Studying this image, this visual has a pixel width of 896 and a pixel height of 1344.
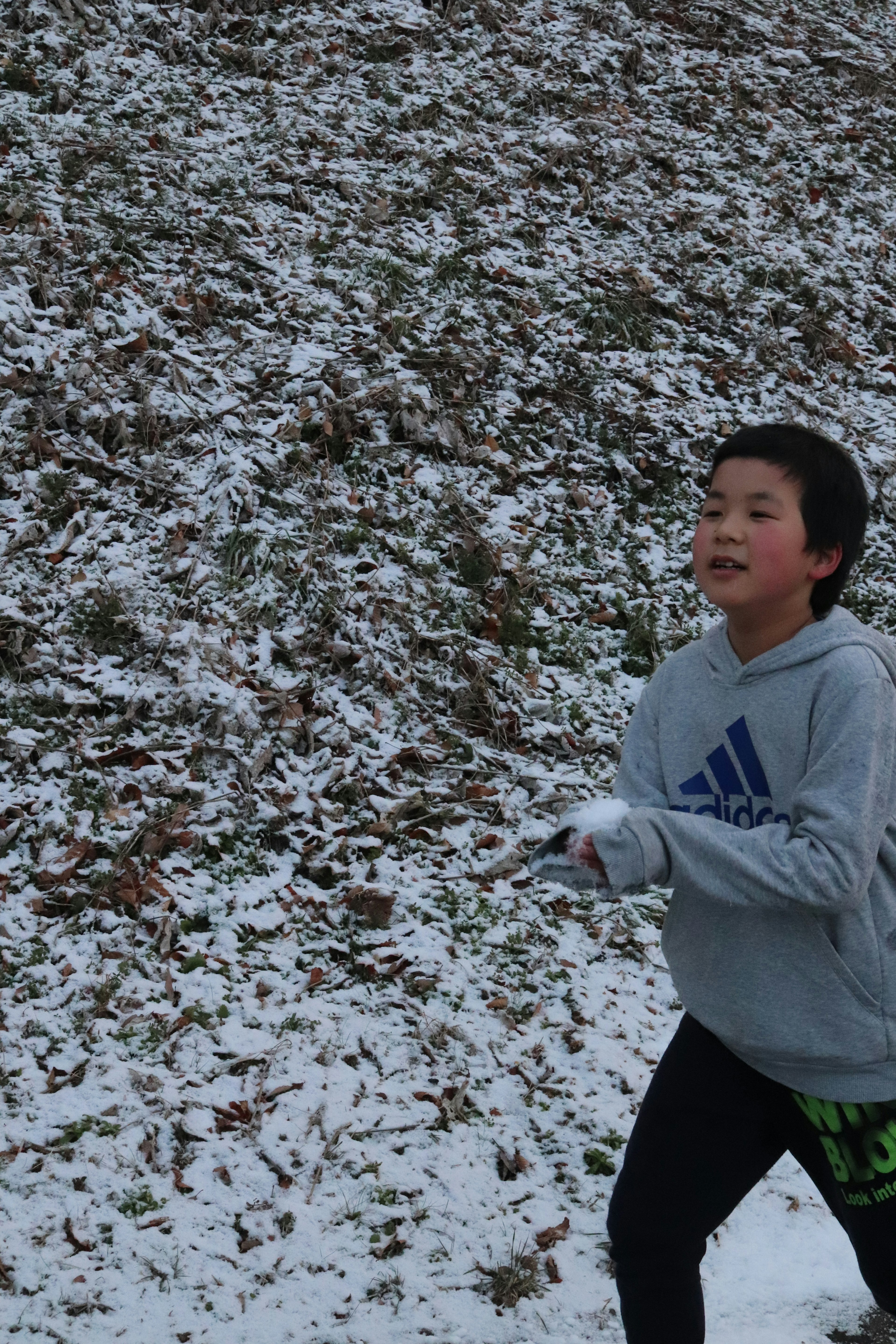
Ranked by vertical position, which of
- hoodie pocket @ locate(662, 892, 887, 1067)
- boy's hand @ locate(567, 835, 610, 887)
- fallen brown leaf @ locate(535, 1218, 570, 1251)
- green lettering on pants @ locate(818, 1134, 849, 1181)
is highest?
boy's hand @ locate(567, 835, 610, 887)

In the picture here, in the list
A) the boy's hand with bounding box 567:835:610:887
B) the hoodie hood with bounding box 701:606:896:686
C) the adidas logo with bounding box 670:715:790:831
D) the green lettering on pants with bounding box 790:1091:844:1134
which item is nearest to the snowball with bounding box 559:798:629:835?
the boy's hand with bounding box 567:835:610:887

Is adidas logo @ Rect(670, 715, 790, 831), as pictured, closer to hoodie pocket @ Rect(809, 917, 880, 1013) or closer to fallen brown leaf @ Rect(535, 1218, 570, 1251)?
hoodie pocket @ Rect(809, 917, 880, 1013)

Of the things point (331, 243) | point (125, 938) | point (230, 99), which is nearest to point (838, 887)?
point (125, 938)

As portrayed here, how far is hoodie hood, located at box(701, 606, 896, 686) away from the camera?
182 cm

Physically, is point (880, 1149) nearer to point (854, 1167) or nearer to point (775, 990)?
point (854, 1167)

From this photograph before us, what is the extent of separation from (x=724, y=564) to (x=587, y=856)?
1.84 ft

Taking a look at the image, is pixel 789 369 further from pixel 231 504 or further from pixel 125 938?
pixel 125 938

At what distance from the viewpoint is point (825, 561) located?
1.91 metres

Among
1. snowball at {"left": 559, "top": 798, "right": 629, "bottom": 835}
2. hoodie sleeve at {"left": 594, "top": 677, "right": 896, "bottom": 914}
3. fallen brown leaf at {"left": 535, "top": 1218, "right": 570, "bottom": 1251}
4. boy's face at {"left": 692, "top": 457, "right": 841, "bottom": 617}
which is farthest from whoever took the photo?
fallen brown leaf at {"left": 535, "top": 1218, "right": 570, "bottom": 1251}

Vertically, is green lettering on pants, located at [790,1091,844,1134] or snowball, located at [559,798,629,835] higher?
snowball, located at [559,798,629,835]

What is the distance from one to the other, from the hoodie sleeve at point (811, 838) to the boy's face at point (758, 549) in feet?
0.77

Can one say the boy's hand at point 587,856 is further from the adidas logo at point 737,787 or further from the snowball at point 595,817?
the adidas logo at point 737,787

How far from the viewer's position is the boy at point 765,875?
1713mm

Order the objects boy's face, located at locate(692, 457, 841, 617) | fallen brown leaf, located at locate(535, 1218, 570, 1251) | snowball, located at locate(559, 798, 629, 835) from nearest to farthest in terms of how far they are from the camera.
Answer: snowball, located at locate(559, 798, 629, 835), boy's face, located at locate(692, 457, 841, 617), fallen brown leaf, located at locate(535, 1218, 570, 1251)
